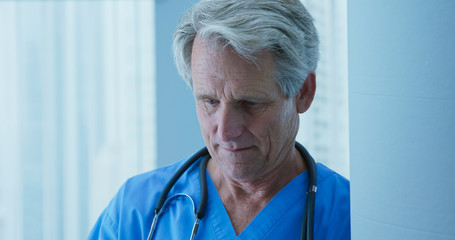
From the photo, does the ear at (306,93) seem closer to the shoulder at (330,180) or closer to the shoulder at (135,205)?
the shoulder at (330,180)

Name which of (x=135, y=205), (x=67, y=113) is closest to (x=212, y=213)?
(x=135, y=205)

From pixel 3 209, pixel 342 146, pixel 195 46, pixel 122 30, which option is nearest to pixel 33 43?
pixel 122 30

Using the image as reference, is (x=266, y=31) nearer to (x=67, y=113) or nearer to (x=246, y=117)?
(x=246, y=117)

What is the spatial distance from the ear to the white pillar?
1.53 feet

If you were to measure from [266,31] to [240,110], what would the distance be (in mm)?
158

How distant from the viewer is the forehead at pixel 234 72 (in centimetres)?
90

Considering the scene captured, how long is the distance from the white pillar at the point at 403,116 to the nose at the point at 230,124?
0.39m

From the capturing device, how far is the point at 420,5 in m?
0.47

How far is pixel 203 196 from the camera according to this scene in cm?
110

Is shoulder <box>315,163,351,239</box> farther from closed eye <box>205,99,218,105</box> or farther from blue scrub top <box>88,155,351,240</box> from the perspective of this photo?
closed eye <box>205,99,218,105</box>

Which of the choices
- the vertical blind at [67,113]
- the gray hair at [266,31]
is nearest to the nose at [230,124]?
the gray hair at [266,31]

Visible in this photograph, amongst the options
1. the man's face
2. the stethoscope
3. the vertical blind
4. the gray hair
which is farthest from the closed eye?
the vertical blind

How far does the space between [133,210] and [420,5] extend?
842mm

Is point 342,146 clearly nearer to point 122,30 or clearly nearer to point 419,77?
point 122,30
